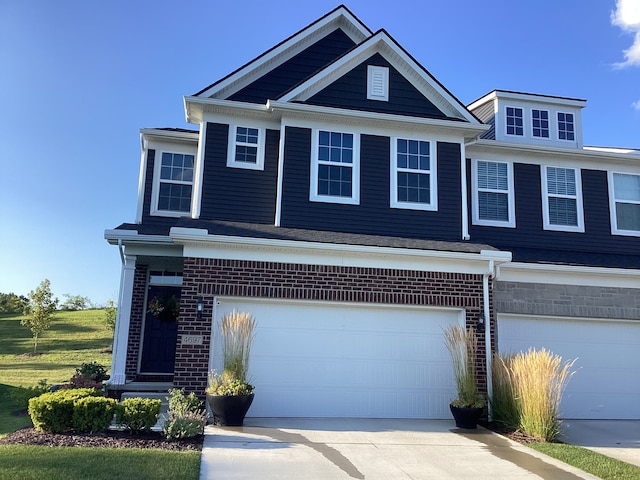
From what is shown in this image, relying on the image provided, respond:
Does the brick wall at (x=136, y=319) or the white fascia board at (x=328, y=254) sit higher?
the white fascia board at (x=328, y=254)

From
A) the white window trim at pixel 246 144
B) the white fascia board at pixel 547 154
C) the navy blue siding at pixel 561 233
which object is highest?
the white fascia board at pixel 547 154

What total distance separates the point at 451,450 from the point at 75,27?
1135cm

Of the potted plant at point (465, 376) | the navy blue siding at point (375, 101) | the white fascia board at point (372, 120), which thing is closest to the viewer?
the potted plant at point (465, 376)

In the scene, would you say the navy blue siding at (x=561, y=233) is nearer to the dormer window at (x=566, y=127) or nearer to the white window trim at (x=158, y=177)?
the dormer window at (x=566, y=127)

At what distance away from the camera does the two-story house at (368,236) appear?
9414mm

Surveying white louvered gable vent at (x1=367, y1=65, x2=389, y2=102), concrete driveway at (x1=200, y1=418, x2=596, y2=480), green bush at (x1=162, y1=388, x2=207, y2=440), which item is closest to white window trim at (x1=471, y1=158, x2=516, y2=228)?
white louvered gable vent at (x1=367, y1=65, x2=389, y2=102)

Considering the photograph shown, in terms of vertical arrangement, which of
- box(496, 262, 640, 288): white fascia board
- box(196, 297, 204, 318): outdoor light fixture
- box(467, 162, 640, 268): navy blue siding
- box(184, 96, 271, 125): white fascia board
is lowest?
box(196, 297, 204, 318): outdoor light fixture

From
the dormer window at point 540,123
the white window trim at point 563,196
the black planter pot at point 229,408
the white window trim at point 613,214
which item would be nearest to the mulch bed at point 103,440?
the black planter pot at point 229,408

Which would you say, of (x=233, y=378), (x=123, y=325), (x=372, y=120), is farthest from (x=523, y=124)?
(x=123, y=325)

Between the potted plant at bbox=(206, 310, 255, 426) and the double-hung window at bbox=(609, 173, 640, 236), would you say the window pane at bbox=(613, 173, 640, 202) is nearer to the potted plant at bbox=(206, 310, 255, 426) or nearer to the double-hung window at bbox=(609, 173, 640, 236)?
the double-hung window at bbox=(609, 173, 640, 236)

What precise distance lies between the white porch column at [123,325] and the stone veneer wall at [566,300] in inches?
291

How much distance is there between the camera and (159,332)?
11773 millimetres

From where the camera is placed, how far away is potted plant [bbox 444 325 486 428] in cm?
890

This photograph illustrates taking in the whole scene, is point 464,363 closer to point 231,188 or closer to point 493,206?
point 493,206
